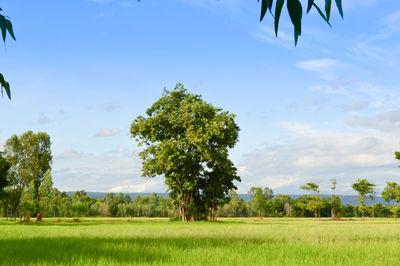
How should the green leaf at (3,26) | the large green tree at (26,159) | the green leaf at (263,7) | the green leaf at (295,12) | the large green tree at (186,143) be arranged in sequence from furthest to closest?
1. the large green tree at (26,159)
2. the large green tree at (186,143)
3. the green leaf at (3,26)
4. the green leaf at (263,7)
5. the green leaf at (295,12)

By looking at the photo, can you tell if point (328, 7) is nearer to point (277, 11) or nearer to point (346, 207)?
point (277, 11)

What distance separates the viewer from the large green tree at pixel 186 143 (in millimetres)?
36125

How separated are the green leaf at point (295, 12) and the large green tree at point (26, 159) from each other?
6978 cm

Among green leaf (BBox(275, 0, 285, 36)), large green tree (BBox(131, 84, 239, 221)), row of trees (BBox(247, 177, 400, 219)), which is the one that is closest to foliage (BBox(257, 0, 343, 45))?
green leaf (BBox(275, 0, 285, 36))

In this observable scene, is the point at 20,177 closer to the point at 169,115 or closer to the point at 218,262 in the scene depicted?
the point at 169,115

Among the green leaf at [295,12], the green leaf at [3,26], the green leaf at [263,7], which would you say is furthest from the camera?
the green leaf at [3,26]

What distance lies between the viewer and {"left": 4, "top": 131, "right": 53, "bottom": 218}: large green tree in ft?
212

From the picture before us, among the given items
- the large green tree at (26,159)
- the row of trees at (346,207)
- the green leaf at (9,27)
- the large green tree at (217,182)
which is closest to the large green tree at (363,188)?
the row of trees at (346,207)

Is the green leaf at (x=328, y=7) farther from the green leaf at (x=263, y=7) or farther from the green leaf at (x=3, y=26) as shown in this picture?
the green leaf at (x=3, y=26)

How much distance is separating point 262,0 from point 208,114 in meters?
36.4

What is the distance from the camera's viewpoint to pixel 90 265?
20.4ft

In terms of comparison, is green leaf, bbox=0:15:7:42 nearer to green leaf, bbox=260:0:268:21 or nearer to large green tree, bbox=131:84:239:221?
green leaf, bbox=260:0:268:21

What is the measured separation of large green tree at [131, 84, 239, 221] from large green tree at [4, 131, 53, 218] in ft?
114

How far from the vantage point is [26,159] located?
66.2m
